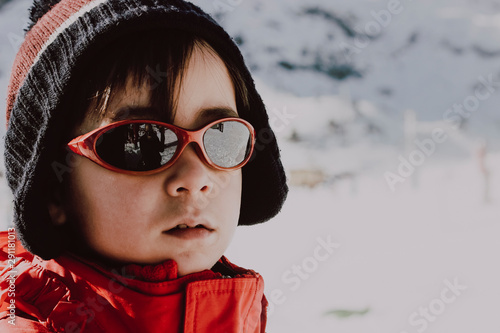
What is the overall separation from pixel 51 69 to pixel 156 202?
1.13ft

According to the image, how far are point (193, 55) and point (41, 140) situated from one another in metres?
0.33

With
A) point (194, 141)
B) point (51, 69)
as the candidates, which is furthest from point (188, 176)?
point (51, 69)

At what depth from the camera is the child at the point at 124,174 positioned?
763mm

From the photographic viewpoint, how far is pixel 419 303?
7.68 ft

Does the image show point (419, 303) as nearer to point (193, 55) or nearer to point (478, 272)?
point (478, 272)

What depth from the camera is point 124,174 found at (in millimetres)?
770

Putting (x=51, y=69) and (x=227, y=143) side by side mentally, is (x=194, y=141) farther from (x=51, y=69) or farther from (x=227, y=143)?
(x=51, y=69)

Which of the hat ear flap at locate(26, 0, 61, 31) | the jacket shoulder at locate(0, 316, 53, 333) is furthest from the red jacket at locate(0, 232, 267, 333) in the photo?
the hat ear flap at locate(26, 0, 61, 31)

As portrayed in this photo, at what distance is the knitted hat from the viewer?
803 millimetres

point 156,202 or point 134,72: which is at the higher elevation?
point 134,72

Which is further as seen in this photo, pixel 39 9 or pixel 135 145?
pixel 39 9

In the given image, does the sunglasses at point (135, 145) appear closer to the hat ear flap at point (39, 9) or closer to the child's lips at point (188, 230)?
the child's lips at point (188, 230)

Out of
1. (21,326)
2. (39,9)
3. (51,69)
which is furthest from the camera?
(39,9)

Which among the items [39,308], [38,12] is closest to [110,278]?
[39,308]
